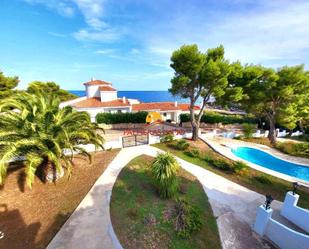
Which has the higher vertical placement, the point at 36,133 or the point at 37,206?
the point at 36,133

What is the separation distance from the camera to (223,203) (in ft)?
33.3

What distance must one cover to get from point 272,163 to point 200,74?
463 inches

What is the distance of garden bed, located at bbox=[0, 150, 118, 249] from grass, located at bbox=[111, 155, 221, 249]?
2191 mm

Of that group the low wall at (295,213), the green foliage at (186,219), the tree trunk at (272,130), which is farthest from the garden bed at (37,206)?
the tree trunk at (272,130)

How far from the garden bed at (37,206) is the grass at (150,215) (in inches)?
86.3

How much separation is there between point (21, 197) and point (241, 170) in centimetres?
1498

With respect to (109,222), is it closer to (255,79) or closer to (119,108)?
(255,79)

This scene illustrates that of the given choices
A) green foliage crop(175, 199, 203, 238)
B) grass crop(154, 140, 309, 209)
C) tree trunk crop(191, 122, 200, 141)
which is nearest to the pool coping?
grass crop(154, 140, 309, 209)

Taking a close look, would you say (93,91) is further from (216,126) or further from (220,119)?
(220,119)

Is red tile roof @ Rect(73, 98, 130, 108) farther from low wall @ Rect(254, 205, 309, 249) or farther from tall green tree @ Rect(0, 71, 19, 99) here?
low wall @ Rect(254, 205, 309, 249)

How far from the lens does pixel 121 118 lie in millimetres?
29531

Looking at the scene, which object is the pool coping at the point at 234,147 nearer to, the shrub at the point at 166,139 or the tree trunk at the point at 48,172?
the shrub at the point at 166,139

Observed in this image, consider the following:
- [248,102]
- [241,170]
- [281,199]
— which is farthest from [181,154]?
[248,102]

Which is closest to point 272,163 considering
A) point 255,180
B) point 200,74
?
point 255,180
